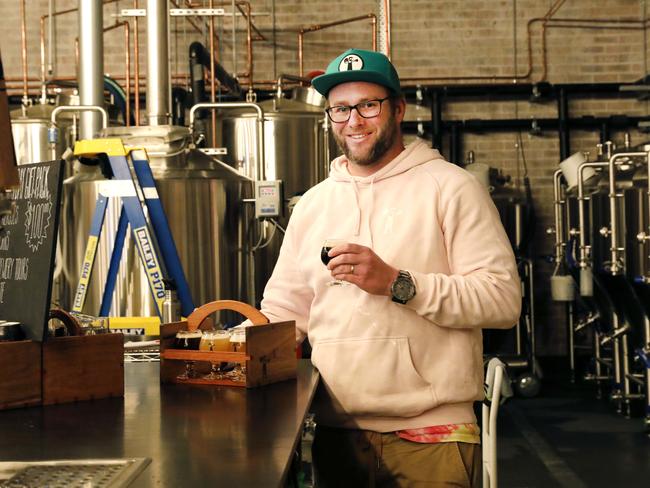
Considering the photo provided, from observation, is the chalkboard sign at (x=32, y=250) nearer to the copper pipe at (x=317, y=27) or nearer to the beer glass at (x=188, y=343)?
the beer glass at (x=188, y=343)

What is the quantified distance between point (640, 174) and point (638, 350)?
3.35 ft

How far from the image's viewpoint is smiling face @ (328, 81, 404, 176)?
84.0 inches

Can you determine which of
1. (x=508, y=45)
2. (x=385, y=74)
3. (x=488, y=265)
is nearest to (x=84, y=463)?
(x=488, y=265)

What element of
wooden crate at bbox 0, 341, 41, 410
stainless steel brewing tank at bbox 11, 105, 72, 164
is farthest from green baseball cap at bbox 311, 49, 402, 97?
stainless steel brewing tank at bbox 11, 105, 72, 164

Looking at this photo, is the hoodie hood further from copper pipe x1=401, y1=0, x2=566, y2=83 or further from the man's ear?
copper pipe x1=401, y1=0, x2=566, y2=83

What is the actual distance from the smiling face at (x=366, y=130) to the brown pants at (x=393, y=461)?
593 mm

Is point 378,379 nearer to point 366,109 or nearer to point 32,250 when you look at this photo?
point 366,109

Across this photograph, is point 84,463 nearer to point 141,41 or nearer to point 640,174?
point 640,174

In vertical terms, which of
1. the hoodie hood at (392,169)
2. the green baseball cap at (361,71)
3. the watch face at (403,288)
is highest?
the green baseball cap at (361,71)

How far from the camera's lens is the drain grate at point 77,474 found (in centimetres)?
121

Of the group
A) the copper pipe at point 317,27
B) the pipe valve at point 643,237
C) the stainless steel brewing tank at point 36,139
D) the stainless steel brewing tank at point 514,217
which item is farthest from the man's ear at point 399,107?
the copper pipe at point 317,27

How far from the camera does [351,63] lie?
2.12 m

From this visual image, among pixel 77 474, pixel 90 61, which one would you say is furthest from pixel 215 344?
pixel 90 61

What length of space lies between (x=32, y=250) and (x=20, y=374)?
23 centimetres
